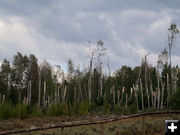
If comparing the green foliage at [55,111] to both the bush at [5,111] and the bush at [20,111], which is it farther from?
the bush at [5,111]

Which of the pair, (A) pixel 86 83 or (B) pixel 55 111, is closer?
(B) pixel 55 111

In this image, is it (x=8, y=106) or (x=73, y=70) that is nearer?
(x=8, y=106)

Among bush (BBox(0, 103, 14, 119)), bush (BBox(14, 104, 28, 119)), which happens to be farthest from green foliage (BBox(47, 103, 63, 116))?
bush (BBox(0, 103, 14, 119))

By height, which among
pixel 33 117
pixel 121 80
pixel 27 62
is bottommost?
pixel 33 117

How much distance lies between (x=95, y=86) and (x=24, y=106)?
80.4ft

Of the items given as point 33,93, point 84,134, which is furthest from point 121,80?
point 84,134

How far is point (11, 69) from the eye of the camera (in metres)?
46.5

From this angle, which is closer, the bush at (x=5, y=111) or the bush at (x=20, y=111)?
the bush at (x=5, y=111)

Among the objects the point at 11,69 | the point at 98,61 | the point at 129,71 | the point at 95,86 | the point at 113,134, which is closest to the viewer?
the point at 113,134

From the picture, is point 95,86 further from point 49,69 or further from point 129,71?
point 49,69

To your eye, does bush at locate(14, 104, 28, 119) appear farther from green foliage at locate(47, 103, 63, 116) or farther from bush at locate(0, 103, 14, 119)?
green foliage at locate(47, 103, 63, 116)

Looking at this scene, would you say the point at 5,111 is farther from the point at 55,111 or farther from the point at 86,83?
the point at 86,83

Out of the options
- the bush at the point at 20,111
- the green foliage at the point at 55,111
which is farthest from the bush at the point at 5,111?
the green foliage at the point at 55,111

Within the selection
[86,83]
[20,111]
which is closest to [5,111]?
[20,111]
